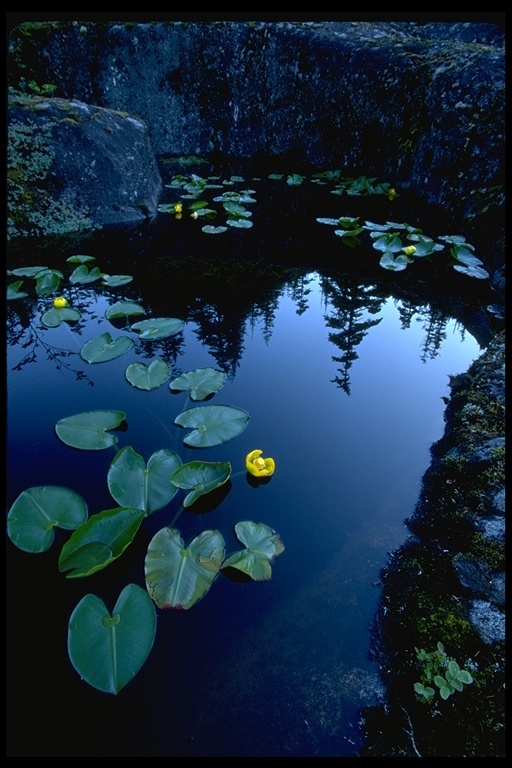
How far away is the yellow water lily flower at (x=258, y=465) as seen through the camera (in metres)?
1.80

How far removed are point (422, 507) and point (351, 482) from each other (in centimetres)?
33

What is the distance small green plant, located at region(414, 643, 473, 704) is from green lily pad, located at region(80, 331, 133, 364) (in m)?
2.24

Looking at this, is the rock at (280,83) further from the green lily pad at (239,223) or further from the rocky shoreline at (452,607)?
the rocky shoreline at (452,607)

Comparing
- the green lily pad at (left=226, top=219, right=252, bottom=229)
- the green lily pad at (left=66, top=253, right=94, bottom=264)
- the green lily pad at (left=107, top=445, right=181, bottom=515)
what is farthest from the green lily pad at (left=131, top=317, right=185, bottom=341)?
the green lily pad at (left=226, top=219, right=252, bottom=229)

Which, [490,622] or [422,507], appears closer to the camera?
[490,622]

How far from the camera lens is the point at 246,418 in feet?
6.86

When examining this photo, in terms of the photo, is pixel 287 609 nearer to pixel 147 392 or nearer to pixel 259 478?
pixel 259 478

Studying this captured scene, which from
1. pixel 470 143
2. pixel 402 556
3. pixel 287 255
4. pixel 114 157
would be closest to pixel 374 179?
pixel 470 143

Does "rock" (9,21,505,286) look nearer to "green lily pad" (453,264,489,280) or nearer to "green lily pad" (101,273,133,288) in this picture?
"green lily pad" (453,264,489,280)

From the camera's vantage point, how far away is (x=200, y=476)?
1.74 meters

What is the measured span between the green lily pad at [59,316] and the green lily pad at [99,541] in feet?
6.51

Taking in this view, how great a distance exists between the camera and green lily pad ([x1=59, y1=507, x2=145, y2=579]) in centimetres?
142

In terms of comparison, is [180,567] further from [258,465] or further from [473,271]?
[473,271]

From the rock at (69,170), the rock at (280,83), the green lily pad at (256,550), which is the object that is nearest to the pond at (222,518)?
the green lily pad at (256,550)
